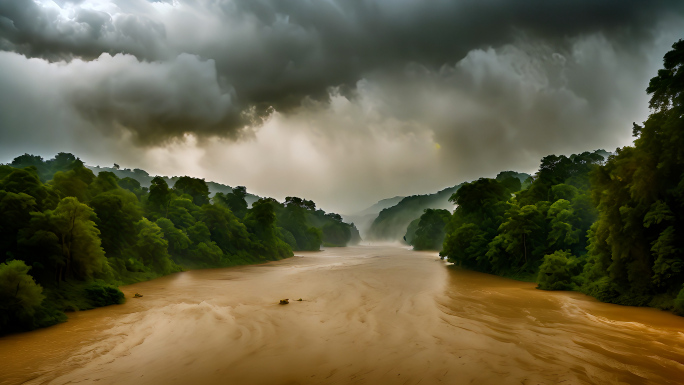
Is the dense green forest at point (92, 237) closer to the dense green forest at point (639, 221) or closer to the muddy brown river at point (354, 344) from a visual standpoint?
the muddy brown river at point (354, 344)

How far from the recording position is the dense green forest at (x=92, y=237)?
13.0m

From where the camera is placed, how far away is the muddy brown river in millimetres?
7312

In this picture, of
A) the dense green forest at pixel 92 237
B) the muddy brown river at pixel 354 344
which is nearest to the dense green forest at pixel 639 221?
the muddy brown river at pixel 354 344

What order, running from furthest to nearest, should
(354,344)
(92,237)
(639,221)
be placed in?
(92,237) < (639,221) < (354,344)

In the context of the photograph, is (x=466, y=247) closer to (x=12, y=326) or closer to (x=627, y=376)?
(x=627, y=376)

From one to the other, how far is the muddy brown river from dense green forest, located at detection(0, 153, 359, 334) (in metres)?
1.58

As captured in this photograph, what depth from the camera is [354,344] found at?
9742mm

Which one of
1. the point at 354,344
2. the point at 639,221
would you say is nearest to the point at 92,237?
the point at 354,344

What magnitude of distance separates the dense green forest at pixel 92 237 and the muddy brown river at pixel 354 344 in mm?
1580

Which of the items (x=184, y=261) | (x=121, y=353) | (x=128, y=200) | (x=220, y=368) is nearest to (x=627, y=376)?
(x=220, y=368)

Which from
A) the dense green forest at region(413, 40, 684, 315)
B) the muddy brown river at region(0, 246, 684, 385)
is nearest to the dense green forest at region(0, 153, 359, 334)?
the muddy brown river at region(0, 246, 684, 385)

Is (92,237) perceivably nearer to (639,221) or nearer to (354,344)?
(354,344)

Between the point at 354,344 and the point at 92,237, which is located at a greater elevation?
the point at 92,237

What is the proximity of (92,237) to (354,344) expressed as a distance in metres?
15.5
